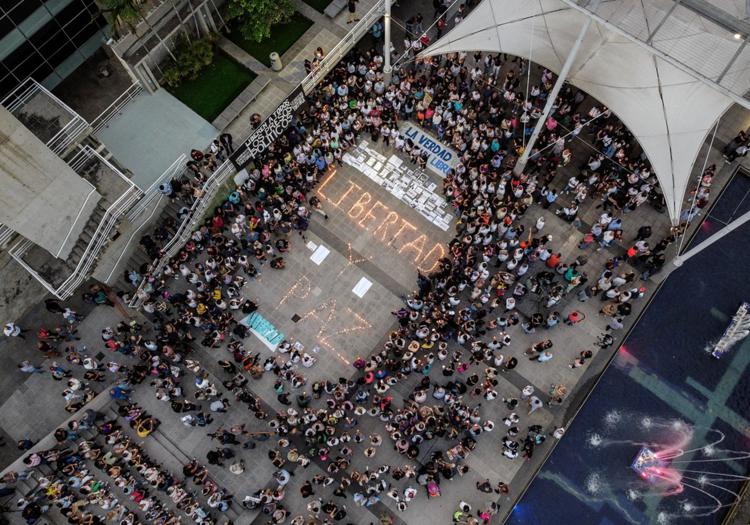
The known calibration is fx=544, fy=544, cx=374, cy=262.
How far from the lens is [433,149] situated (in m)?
27.7

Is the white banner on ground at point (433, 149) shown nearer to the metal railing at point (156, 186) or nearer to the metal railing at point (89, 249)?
the metal railing at point (156, 186)

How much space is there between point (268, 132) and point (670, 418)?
874 inches

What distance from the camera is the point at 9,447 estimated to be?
23.4m

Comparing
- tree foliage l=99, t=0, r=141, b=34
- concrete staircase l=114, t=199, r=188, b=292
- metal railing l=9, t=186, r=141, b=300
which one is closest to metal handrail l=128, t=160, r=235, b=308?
concrete staircase l=114, t=199, r=188, b=292

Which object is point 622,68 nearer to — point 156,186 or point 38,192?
point 156,186

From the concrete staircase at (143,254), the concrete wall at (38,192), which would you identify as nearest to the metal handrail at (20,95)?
the concrete wall at (38,192)

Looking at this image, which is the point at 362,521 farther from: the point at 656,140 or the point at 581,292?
the point at 656,140

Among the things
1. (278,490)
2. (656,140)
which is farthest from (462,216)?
(278,490)

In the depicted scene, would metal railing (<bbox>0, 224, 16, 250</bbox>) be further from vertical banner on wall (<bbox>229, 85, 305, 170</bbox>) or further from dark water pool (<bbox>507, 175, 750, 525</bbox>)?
dark water pool (<bbox>507, 175, 750, 525</bbox>)

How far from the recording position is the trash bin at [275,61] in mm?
28406

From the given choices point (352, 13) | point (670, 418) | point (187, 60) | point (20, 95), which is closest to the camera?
point (670, 418)

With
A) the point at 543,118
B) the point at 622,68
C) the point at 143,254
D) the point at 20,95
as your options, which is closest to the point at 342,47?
the point at 543,118

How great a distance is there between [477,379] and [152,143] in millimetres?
19487

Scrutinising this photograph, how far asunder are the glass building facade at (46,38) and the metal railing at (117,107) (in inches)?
103
